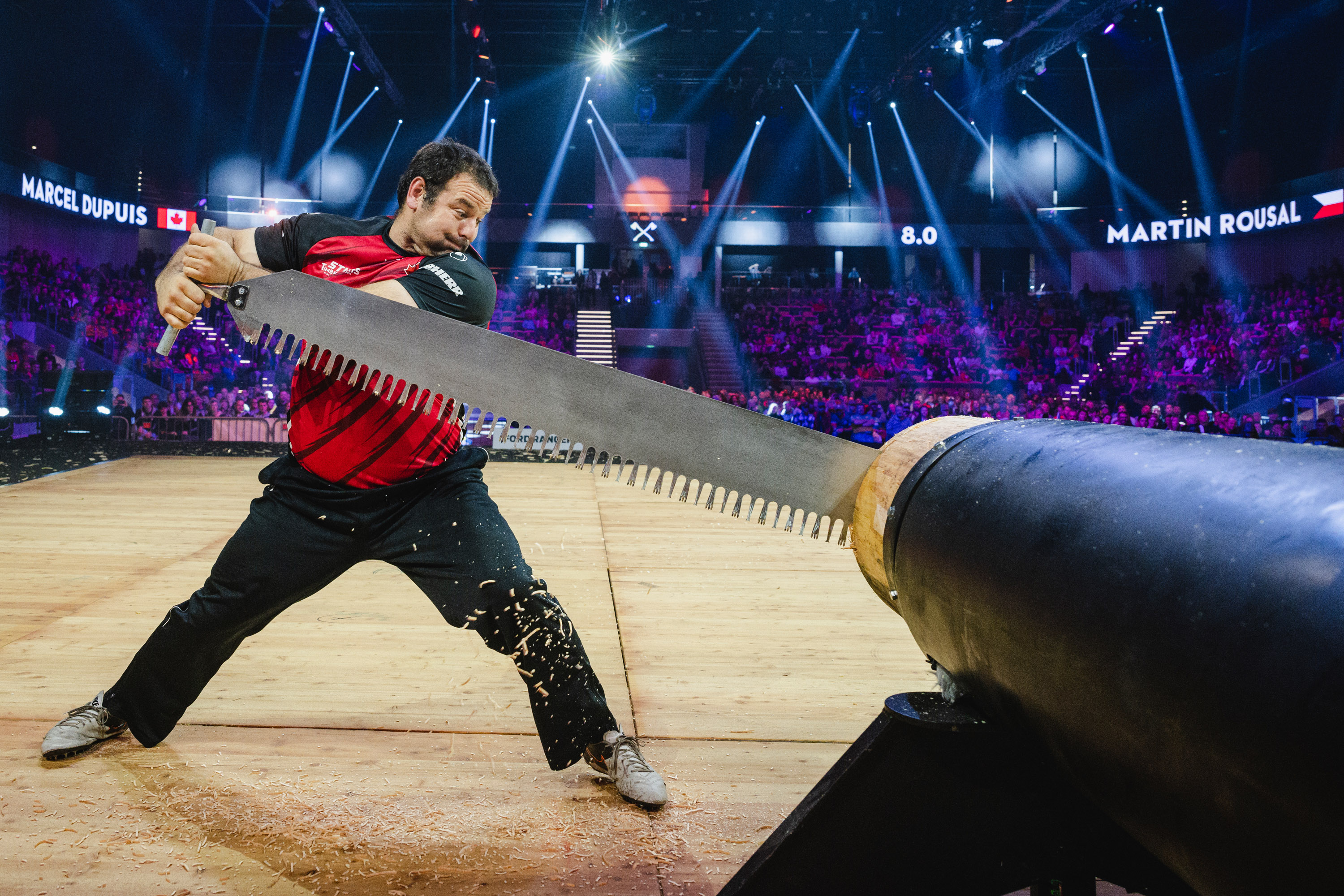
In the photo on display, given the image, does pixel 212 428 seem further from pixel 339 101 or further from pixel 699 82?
pixel 699 82

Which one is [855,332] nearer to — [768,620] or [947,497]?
[768,620]

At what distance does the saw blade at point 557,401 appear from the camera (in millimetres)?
1314

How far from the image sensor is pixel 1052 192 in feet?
82.7

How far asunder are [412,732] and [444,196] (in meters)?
1.43

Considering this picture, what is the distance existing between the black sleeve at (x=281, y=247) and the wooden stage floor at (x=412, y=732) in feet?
4.06

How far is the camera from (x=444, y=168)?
195cm

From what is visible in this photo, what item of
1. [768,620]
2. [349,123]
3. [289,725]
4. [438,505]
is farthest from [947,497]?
[349,123]

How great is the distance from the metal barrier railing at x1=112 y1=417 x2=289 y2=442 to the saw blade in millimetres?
11585

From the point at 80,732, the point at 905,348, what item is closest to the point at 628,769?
the point at 80,732

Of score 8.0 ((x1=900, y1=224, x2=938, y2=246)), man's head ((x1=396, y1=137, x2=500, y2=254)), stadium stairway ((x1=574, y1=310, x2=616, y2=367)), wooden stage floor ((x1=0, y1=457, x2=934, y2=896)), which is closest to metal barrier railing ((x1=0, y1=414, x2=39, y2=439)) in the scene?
wooden stage floor ((x1=0, y1=457, x2=934, y2=896))

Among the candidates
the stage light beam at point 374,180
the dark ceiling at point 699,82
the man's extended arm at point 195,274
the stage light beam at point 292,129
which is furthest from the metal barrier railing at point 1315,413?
the stage light beam at point 292,129

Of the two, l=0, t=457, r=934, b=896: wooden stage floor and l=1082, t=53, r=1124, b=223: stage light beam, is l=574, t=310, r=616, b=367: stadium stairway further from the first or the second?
l=0, t=457, r=934, b=896: wooden stage floor

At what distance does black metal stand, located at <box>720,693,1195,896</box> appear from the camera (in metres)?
1.03

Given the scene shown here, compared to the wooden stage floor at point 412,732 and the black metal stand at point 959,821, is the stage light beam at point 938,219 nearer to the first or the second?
the wooden stage floor at point 412,732
